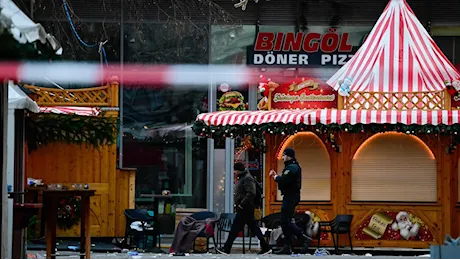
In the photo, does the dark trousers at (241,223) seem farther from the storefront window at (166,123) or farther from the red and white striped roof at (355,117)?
the storefront window at (166,123)

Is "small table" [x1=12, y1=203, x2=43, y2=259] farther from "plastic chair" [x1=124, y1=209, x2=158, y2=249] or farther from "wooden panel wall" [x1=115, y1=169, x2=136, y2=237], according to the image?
"wooden panel wall" [x1=115, y1=169, x2=136, y2=237]

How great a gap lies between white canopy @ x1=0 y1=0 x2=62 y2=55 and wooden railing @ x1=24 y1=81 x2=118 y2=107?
35.9 ft

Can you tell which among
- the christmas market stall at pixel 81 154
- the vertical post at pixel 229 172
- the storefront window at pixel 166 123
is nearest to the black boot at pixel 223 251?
the christmas market stall at pixel 81 154

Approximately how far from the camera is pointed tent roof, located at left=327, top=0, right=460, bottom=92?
21.2m

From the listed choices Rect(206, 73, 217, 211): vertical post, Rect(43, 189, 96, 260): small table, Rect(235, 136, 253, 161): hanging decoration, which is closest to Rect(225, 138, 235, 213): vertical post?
Rect(235, 136, 253, 161): hanging decoration

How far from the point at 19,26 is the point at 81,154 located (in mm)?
12316

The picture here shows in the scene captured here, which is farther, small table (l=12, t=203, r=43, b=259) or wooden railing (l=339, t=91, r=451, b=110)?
wooden railing (l=339, t=91, r=451, b=110)

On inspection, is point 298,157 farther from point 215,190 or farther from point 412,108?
point 215,190

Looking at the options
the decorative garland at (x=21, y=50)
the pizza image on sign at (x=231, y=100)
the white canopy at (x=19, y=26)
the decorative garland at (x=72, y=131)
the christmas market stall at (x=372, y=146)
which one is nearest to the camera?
the decorative garland at (x=21, y=50)

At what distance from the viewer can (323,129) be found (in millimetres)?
20234

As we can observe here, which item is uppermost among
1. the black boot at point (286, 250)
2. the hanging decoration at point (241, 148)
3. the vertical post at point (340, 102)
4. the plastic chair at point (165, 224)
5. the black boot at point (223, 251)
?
the vertical post at point (340, 102)

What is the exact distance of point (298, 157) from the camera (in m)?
21.7

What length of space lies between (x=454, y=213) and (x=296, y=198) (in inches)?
139

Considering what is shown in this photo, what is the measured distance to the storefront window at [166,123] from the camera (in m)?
25.3
